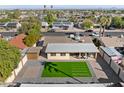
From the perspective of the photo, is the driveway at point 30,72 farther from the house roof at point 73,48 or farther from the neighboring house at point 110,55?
the neighboring house at point 110,55

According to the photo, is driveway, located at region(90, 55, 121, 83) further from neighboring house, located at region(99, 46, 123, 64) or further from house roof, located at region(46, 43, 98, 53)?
house roof, located at region(46, 43, 98, 53)

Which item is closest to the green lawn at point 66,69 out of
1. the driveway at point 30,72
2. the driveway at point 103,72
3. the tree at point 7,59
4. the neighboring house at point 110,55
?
the driveway at point 30,72

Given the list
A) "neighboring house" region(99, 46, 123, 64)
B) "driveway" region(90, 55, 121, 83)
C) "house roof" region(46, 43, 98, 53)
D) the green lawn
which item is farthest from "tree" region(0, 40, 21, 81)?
"neighboring house" region(99, 46, 123, 64)

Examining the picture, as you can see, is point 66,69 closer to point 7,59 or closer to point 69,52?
point 69,52

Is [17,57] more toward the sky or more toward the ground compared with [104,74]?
more toward the sky

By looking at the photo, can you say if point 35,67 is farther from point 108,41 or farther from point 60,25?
point 60,25
